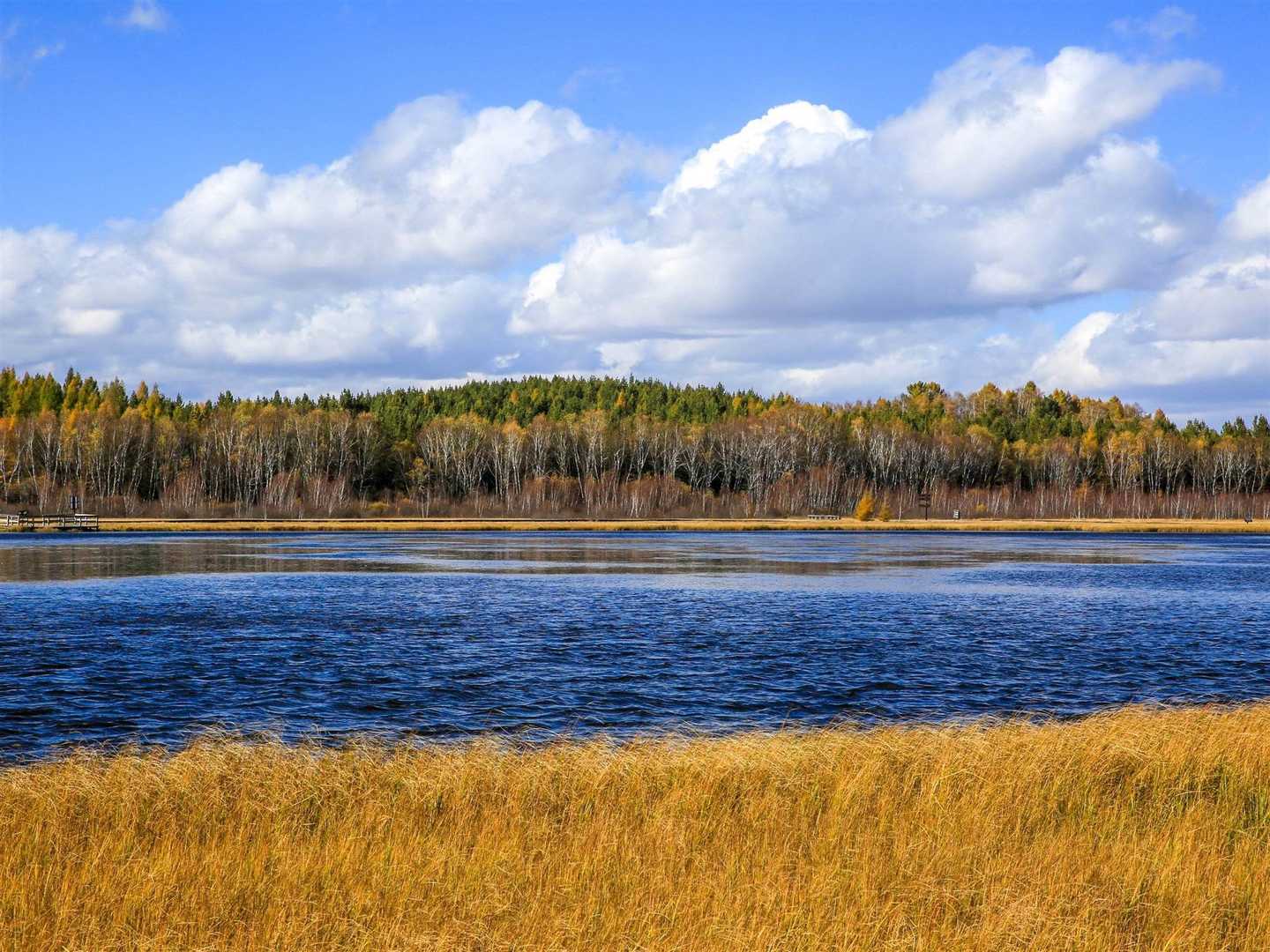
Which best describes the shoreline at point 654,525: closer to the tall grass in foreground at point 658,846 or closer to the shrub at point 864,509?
the shrub at point 864,509

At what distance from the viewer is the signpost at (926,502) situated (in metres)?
178

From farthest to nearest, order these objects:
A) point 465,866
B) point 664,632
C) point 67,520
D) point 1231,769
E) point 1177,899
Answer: point 67,520 → point 664,632 → point 1231,769 → point 465,866 → point 1177,899

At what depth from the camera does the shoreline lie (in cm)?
13100

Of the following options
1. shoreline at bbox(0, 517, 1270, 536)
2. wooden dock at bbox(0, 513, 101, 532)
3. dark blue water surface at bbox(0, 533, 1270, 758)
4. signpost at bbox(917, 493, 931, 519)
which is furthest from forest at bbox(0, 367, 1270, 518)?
dark blue water surface at bbox(0, 533, 1270, 758)

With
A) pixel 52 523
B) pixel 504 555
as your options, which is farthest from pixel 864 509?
pixel 52 523

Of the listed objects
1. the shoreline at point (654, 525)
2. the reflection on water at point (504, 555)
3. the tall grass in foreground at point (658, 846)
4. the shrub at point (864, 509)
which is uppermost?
the shrub at point (864, 509)

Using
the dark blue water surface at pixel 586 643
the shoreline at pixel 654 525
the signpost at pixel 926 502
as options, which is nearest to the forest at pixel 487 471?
the signpost at pixel 926 502

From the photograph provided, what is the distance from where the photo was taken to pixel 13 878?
1145 centimetres

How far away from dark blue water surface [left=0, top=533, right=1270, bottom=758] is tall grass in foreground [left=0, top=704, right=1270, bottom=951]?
7541mm

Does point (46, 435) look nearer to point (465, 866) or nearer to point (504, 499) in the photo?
point (504, 499)

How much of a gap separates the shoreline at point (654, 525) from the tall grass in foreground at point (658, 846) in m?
118

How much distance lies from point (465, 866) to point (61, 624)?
36319mm

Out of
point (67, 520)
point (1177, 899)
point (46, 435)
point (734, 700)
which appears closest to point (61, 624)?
point (734, 700)

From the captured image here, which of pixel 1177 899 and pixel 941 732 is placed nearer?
pixel 1177 899
